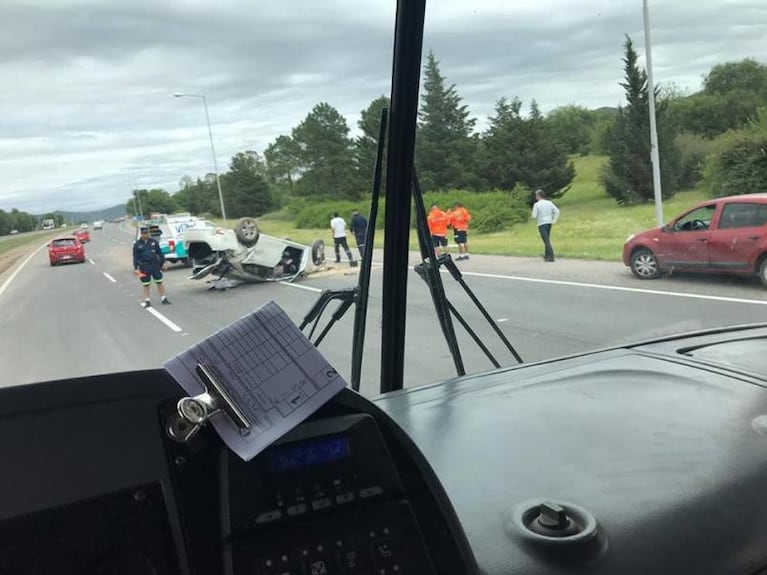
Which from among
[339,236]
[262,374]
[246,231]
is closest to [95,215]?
[246,231]

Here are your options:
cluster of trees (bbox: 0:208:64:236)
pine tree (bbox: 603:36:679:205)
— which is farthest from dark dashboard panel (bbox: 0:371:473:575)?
pine tree (bbox: 603:36:679:205)

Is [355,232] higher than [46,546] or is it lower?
higher

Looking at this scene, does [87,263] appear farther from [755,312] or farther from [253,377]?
[755,312]

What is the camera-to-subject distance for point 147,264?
2.49m

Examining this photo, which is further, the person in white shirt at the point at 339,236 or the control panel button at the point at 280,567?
the person in white shirt at the point at 339,236

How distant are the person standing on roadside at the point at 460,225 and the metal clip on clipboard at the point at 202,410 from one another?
191cm

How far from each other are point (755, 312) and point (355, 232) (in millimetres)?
1880

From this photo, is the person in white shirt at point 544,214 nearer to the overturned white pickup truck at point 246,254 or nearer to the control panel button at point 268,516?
the overturned white pickup truck at point 246,254

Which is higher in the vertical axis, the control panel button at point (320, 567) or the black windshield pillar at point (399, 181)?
the black windshield pillar at point (399, 181)

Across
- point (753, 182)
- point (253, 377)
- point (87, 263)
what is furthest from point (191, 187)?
point (753, 182)

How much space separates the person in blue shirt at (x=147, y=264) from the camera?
2475 mm

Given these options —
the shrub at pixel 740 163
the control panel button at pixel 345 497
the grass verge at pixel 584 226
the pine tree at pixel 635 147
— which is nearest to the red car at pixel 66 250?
the grass verge at pixel 584 226

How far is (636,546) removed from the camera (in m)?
1.36

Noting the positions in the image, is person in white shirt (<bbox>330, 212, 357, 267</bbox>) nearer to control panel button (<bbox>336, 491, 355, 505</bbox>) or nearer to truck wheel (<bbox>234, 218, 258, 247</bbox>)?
truck wheel (<bbox>234, 218, 258, 247</bbox>)
